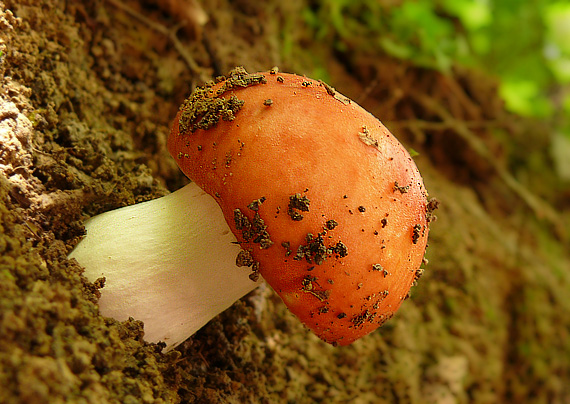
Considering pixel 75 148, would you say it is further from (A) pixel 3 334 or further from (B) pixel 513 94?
(B) pixel 513 94

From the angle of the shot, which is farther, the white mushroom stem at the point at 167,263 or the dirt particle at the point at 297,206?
the white mushroom stem at the point at 167,263

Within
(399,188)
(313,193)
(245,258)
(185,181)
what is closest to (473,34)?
(185,181)

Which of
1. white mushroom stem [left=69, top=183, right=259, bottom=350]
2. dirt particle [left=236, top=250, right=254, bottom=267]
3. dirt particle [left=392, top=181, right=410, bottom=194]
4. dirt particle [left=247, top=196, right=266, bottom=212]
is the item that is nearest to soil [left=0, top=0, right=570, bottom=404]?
white mushroom stem [left=69, top=183, right=259, bottom=350]

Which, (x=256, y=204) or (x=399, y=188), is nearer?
(x=256, y=204)

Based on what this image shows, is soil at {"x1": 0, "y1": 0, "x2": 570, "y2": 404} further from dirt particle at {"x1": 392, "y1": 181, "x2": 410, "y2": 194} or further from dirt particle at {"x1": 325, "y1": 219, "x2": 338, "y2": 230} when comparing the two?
dirt particle at {"x1": 392, "y1": 181, "x2": 410, "y2": 194}

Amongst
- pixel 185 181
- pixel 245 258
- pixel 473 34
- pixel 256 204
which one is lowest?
pixel 245 258

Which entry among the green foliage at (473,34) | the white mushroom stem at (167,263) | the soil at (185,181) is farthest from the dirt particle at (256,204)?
the green foliage at (473,34)

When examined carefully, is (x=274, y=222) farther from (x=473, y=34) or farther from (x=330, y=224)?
(x=473, y=34)

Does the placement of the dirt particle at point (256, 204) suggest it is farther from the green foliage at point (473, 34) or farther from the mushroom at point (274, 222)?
the green foliage at point (473, 34)
